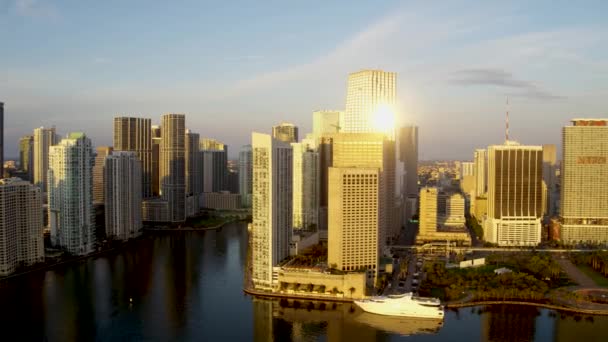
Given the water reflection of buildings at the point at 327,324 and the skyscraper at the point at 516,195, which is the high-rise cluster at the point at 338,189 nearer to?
the water reflection of buildings at the point at 327,324

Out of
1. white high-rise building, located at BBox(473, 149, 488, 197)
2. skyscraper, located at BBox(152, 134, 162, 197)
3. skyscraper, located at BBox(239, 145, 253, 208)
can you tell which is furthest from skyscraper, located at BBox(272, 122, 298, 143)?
white high-rise building, located at BBox(473, 149, 488, 197)

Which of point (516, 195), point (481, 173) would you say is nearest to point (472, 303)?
point (516, 195)

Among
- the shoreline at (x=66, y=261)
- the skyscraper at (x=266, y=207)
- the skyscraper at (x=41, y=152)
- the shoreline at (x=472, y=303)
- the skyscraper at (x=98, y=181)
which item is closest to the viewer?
the shoreline at (x=472, y=303)

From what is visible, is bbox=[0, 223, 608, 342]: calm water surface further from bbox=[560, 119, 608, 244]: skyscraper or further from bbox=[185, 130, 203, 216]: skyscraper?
bbox=[185, 130, 203, 216]: skyscraper

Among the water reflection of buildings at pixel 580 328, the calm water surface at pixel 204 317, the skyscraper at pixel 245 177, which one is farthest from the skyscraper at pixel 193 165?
the water reflection of buildings at pixel 580 328

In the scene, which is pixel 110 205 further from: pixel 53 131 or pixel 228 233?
pixel 53 131
